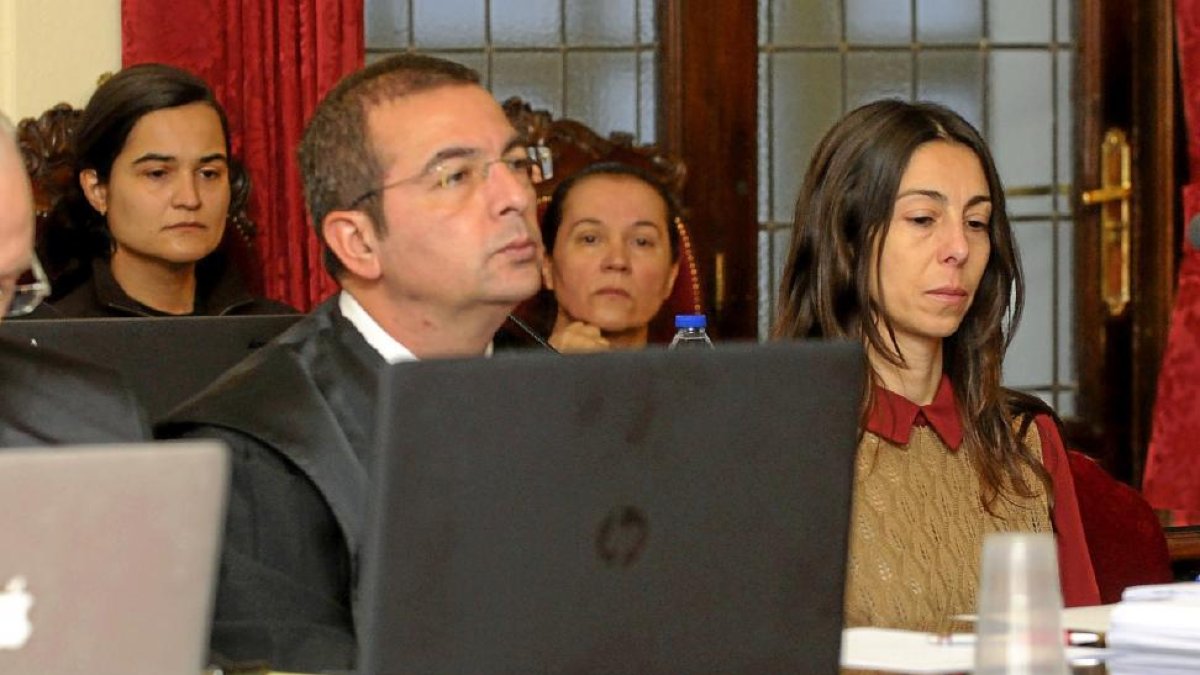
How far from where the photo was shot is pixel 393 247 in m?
2.20

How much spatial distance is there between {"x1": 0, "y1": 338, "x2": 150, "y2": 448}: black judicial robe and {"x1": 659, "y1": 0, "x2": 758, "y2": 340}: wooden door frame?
8.08ft

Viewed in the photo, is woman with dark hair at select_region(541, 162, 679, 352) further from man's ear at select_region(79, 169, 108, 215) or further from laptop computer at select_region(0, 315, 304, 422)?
laptop computer at select_region(0, 315, 304, 422)

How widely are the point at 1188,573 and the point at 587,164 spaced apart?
1425 mm

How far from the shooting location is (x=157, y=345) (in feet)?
6.69

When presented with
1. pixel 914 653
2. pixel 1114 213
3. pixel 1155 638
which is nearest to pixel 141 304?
pixel 1114 213

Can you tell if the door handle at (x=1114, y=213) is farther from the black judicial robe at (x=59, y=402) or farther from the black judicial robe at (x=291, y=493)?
the black judicial robe at (x=59, y=402)

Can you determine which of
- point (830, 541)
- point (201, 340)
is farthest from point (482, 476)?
point (201, 340)

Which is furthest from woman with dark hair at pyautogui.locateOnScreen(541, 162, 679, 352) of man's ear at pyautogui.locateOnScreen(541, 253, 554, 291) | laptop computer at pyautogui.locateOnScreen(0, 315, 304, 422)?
laptop computer at pyautogui.locateOnScreen(0, 315, 304, 422)

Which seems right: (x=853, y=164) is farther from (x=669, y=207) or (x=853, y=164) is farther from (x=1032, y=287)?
(x=1032, y=287)

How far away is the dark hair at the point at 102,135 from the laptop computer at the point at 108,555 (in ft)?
8.83

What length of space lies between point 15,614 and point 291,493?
2.77 ft

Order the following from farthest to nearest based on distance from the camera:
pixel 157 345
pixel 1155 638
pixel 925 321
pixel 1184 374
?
1. pixel 1184 374
2. pixel 925 321
3. pixel 157 345
4. pixel 1155 638

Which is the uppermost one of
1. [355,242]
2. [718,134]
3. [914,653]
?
[718,134]

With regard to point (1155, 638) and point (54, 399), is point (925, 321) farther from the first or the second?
point (54, 399)
